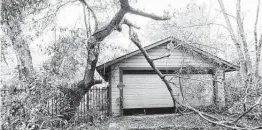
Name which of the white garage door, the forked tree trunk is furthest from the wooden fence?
the white garage door

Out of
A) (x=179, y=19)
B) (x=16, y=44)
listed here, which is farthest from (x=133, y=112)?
(x=179, y=19)

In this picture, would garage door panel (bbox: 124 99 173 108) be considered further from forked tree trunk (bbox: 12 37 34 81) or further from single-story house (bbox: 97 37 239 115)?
forked tree trunk (bbox: 12 37 34 81)

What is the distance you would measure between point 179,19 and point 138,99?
20.5 m

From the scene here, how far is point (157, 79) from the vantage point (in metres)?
13.3

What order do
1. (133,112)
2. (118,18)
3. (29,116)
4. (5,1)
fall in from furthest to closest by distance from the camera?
(133,112) → (118,18) → (5,1) → (29,116)

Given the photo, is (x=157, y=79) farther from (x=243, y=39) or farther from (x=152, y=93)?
(x=243, y=39)

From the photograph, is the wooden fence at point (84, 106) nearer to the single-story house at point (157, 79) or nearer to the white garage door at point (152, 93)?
the single-story house at point (157, 79)

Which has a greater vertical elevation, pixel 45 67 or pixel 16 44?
pixel 16 44

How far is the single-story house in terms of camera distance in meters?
12.5

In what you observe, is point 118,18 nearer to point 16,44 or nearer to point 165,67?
point 16,44

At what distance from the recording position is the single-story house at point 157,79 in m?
12.5

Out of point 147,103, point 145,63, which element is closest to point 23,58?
point 145,63

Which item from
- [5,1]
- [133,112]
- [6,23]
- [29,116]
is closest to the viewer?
[29,116]

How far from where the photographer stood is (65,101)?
9.55 meters
